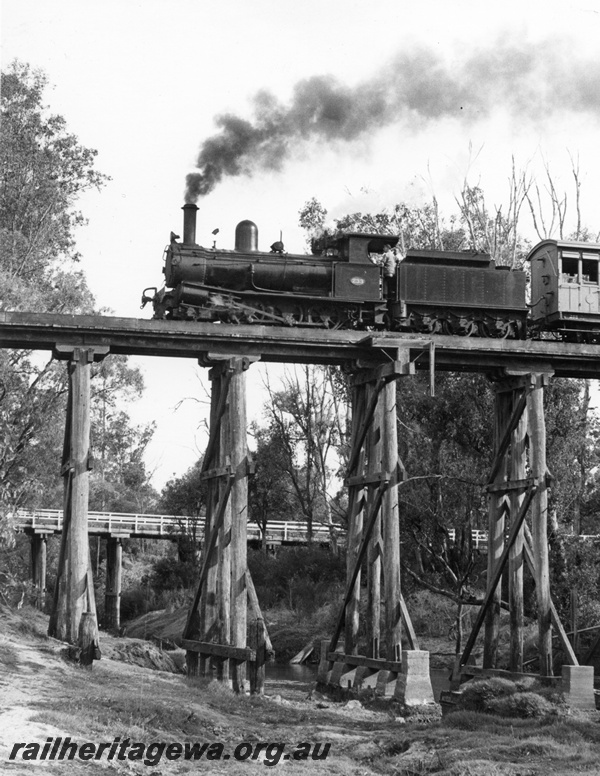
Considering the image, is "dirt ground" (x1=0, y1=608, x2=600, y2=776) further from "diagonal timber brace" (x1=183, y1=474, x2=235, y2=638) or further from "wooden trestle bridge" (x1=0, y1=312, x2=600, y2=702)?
"diagonal timber brace" (x1=183, y1=474, x2=235, y2=638)

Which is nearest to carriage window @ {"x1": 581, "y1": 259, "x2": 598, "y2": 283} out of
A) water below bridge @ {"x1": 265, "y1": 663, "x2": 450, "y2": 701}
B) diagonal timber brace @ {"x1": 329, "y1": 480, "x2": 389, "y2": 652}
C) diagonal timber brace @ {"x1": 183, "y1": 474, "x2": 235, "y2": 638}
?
diagonal timber brace @ {"x1": 329, "y1": 480, "x2": 389, "y2": 652}

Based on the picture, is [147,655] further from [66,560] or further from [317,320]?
[317,320]

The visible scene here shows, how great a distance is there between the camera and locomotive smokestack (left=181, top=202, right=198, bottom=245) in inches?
933

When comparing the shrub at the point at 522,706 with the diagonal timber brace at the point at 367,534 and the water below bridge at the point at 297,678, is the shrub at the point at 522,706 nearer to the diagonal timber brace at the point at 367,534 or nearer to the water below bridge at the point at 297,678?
the diagonal timber brace at the point at 367,534

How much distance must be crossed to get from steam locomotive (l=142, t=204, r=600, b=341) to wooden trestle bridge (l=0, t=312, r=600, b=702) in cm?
153

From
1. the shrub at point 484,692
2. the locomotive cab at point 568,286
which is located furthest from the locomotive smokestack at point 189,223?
the shrub at point 484,692

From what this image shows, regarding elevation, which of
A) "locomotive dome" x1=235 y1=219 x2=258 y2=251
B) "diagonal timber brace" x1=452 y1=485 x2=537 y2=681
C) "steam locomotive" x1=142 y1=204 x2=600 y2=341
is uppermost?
"locomotive dome" x1=235 y1=219 x2=258 y2=251

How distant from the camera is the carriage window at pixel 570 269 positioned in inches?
972

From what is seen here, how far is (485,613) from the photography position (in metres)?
22.0

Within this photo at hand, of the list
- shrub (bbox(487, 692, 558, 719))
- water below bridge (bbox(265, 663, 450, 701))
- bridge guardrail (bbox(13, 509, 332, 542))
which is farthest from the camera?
bridge guardrail (bbox(13, 509, 332, 542))

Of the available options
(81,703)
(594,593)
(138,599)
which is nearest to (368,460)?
(81,703)

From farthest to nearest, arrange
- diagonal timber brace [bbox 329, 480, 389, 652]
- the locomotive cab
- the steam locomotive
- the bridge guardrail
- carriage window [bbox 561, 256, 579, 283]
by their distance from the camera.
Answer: the bridge guardrail < carriage window [bbox 561, 256, 579, 283] < the locomotive cab < the steam locomotive < diagonal timber brace [bbox 329, 480, 389, 652]

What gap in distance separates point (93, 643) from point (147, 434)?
37442 mm

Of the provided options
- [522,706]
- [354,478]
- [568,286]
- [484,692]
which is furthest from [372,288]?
[522,706]
